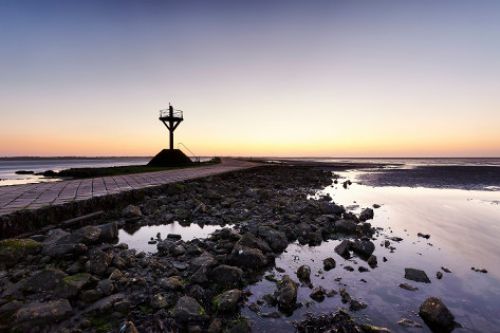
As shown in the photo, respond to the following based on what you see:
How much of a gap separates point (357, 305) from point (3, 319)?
406cm

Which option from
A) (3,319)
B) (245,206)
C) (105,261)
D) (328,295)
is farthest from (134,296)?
(245,206)

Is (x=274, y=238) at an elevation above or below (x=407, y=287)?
above

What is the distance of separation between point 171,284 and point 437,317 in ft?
10.8

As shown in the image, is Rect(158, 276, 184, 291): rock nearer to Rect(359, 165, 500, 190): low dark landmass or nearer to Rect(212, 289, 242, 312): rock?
Rect(212, 289, 242, 312): rock

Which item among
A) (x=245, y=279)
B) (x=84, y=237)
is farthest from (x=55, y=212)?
(x=245, y=279)

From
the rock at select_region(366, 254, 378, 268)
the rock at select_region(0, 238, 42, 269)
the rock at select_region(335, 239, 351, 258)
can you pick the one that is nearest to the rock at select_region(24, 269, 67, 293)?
the rock at select_region(0, 238, 42, 269)

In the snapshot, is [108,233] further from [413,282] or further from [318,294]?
[413,282]

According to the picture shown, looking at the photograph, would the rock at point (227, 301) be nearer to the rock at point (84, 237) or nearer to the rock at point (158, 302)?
the rock at point (158, 302)

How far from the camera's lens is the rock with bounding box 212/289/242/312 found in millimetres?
3531

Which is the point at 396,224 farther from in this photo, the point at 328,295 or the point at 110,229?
the point at 110,229

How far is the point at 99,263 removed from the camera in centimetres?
424

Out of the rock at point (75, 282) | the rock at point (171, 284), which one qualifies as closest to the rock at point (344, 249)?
the rock at point (171, 284)

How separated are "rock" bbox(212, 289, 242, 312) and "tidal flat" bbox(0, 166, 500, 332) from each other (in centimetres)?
1

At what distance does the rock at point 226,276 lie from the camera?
13.8 ft
